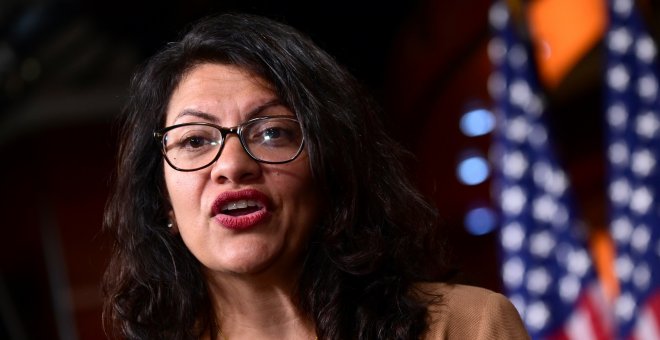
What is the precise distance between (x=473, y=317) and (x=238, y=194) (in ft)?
1.45

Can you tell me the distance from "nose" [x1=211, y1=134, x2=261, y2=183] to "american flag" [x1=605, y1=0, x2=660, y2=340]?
2.69 m

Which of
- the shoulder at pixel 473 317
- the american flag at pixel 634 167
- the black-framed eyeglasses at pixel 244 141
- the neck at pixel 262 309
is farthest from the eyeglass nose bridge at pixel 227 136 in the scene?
the american flag at pixel 634 167

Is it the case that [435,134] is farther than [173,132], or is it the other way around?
[435,134]

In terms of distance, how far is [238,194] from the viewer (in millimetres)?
1625

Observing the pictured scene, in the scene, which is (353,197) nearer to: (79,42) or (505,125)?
(505,125)

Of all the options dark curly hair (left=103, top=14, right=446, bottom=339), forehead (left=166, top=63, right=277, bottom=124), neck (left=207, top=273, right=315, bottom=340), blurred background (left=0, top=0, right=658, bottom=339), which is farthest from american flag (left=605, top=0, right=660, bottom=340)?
forehead (left=166, top=63, right=277, bottom=124)

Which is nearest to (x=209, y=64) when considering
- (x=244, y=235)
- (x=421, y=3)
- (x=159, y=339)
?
(x=244, y=235)

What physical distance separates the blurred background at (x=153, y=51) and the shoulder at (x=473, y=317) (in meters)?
2.81

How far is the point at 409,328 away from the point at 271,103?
1.39 ft

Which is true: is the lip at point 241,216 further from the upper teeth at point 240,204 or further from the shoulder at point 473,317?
the shoulder at point 473,317

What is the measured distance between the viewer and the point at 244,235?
5.37 feet

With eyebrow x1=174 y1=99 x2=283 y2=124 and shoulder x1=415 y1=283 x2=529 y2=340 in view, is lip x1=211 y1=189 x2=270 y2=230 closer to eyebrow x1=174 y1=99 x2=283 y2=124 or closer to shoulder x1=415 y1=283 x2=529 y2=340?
eyebrow x1=174 y1=99 x2=283 y2=124

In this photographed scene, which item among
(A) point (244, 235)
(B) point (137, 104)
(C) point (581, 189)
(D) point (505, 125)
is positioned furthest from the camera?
(C) point (581, 189)

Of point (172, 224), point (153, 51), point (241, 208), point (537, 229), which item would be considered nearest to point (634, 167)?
point (537, 229)
